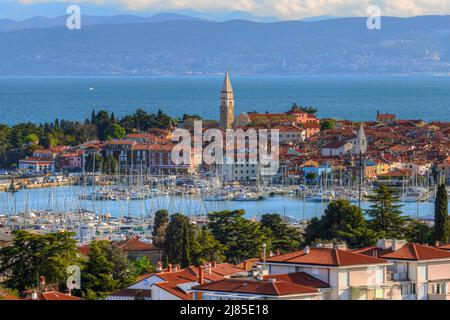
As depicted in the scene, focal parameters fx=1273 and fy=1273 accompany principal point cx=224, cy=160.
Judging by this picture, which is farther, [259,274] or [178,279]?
[178,279]

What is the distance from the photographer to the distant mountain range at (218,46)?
96.5m

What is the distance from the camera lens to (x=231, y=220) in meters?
15.6

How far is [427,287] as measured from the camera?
295 inches

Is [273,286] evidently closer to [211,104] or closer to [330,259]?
[330,259]

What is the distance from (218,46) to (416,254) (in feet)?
355

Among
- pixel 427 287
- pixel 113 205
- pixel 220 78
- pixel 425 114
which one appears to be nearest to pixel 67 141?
pixel 113 205

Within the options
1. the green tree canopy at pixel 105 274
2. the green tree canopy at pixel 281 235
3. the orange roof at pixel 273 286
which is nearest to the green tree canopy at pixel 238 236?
the green tree canopy at pixel 281 235

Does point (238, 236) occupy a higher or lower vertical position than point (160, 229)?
higher

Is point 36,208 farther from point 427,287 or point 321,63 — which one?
point 321,63

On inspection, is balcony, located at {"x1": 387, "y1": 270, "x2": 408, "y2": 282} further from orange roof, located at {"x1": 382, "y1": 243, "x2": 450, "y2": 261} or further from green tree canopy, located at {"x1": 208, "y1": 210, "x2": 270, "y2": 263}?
green tree canopy, located at {"x1": 208, "y1": 210, "x2": 270, "y2": 263}

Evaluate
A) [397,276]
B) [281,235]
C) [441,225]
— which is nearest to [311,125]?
[281,235]

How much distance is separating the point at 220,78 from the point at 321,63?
38.8m

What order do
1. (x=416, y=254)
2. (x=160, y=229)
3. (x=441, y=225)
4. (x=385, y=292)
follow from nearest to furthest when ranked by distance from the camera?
(x=385, y=292) → (x=416, y=254) → (x=441, y=225) → (x=160, y=229)

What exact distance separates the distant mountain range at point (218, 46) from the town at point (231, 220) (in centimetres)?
5160
